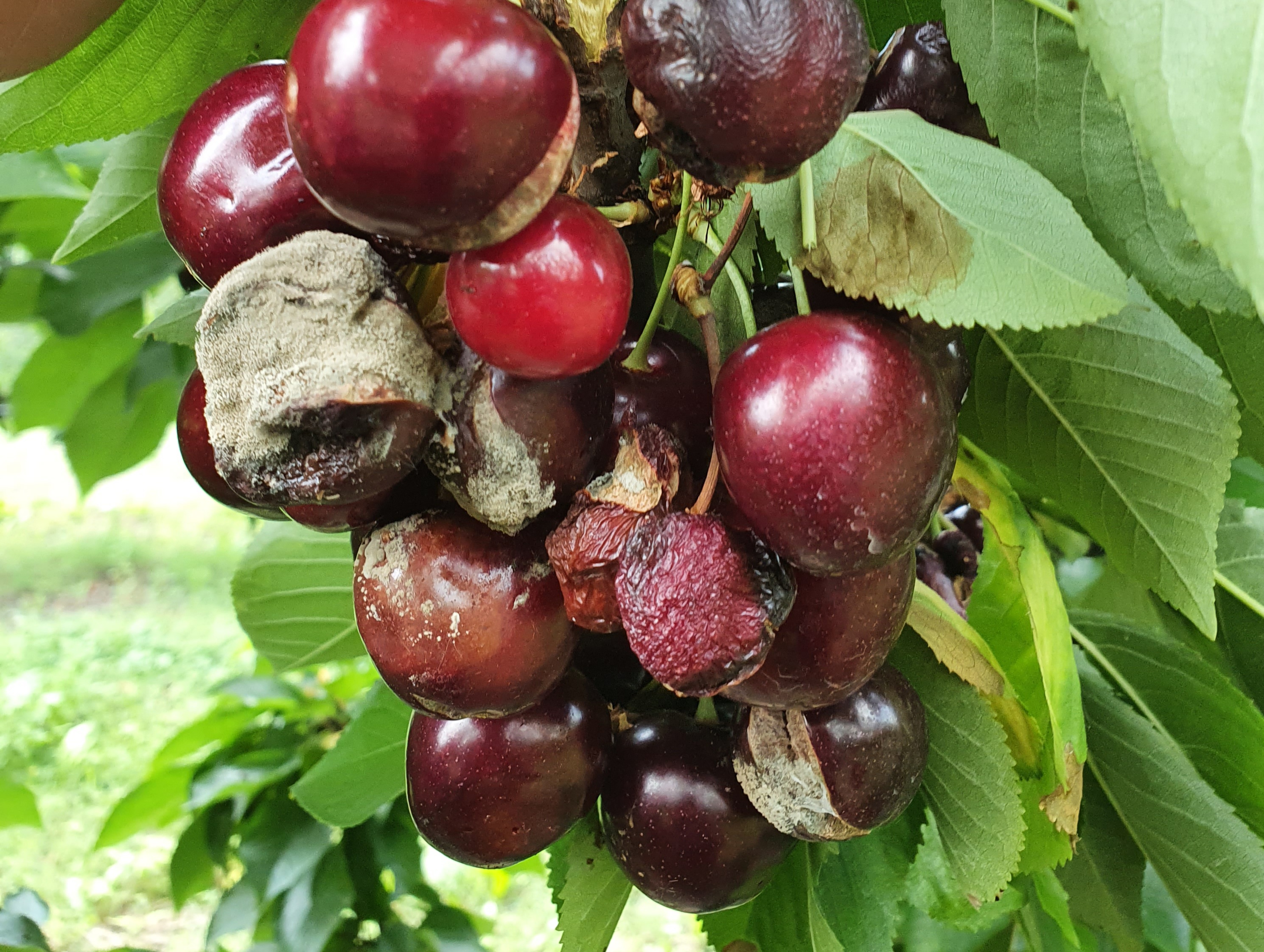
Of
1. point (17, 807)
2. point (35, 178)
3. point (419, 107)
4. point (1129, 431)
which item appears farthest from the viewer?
point (17, 807)

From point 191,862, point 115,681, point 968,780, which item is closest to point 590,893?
point 968,780

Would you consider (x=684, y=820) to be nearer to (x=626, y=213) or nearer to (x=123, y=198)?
(x=626, y=213)

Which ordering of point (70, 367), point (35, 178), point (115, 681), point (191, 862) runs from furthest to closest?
point (115, 681) → point (191, 862) → point (70, 367) → point (35, 178)

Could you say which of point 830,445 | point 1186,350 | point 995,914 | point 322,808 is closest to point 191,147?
point 830,445

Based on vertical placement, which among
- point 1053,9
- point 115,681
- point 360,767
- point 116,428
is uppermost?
point 1053,9

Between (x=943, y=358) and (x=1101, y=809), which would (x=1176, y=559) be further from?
(x=1101, y=809)

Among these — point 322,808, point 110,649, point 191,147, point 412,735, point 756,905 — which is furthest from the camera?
point 110,649
